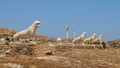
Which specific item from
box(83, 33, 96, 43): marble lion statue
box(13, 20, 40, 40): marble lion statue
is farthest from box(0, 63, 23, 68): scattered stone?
box(83, 33, 96, 43): marble lion statue

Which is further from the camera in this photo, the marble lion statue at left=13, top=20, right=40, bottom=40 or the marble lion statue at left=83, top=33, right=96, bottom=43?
the marble lion statue at left=83, top=33, right=96, bottom=43

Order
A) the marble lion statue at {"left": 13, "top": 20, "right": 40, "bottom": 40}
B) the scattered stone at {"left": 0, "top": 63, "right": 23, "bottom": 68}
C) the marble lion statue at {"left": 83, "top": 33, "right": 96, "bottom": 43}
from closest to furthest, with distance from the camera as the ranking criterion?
the scattered stone at {"left": 0, "top": 63, "right": 23, "bottom": 68} → the marble lion statue at {"left": 13, "top": 20, "right": 40, "bottom": 40} → the marble lion statue at {"left": 83, "top": 33, "right": 96, "bottom": 43}

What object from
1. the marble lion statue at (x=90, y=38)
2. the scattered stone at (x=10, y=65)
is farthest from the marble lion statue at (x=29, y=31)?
the scattered stone at (x=10, y=65)

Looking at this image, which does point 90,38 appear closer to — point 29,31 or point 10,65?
point 29,31

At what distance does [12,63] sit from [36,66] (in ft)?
5.30

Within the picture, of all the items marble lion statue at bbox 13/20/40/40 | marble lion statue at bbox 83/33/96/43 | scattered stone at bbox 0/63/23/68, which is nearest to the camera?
scattered stone at bbox 0/63/23/68

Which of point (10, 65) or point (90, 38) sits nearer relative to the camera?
point (10, 65)

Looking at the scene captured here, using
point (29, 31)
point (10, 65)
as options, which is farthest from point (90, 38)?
point (10, 65)

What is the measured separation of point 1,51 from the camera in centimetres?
2580

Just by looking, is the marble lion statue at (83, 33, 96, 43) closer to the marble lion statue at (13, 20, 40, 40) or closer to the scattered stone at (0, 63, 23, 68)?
the marble lion statue at (13, 20, 40, 40)

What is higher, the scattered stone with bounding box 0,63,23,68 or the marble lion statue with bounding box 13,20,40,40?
the marble lion statue with bounding box 13,20,40,40

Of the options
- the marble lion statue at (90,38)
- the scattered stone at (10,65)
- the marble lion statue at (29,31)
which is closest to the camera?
the scattered stone at (10,65)

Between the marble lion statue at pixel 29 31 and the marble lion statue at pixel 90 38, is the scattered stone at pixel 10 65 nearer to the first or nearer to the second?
the marble lion statue at pixel 29 31

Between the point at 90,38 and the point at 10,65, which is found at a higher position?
the point at 90,38
